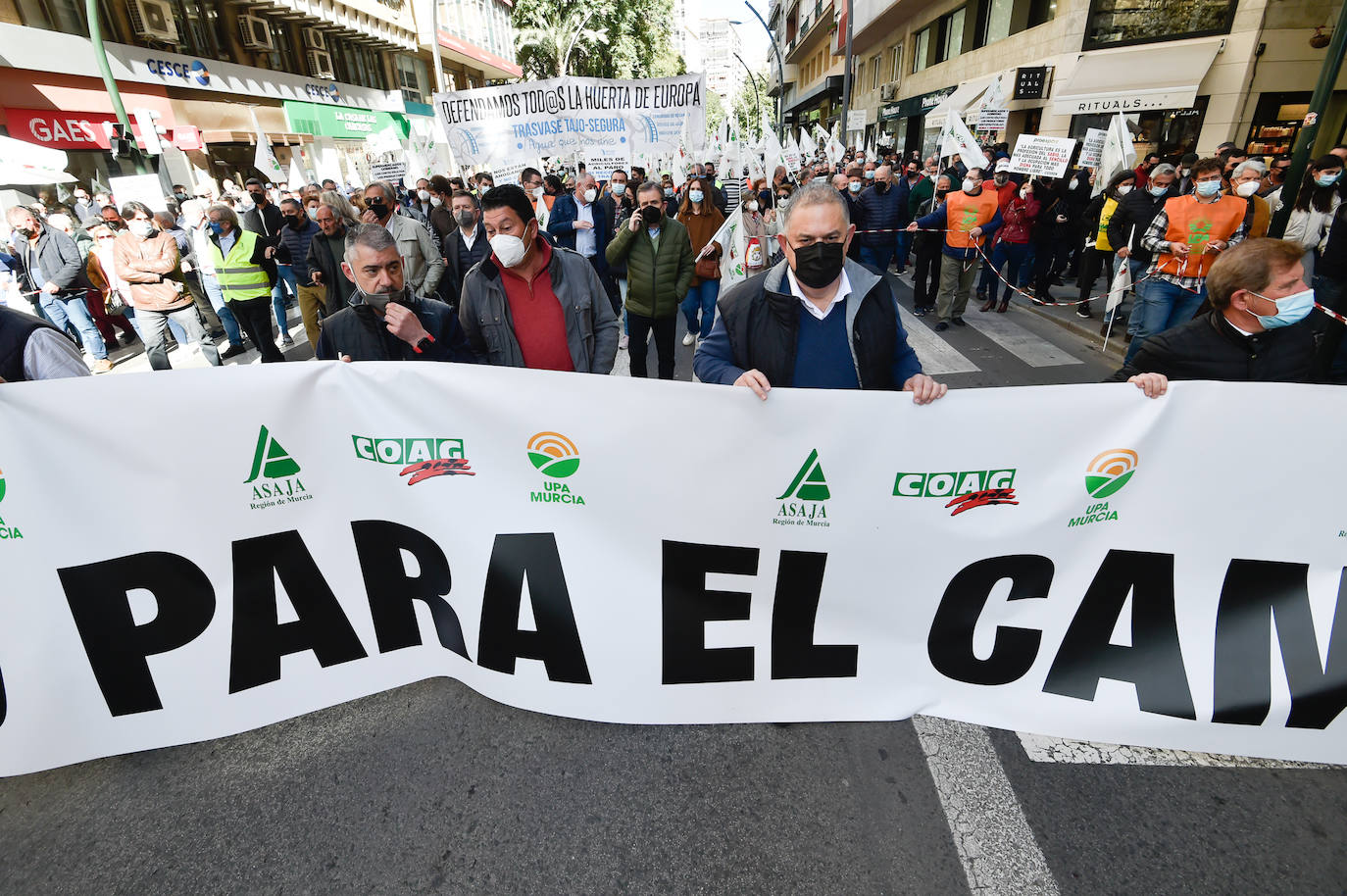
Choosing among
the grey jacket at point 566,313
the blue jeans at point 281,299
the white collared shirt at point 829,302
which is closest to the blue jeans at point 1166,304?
the white collared shirt at point 829,302

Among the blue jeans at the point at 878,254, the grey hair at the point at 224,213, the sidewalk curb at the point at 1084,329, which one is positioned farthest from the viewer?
the blue jeans at the point at 878,254

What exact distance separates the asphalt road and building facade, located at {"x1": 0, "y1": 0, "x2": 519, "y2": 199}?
483 inches

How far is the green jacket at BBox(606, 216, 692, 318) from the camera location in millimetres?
5867

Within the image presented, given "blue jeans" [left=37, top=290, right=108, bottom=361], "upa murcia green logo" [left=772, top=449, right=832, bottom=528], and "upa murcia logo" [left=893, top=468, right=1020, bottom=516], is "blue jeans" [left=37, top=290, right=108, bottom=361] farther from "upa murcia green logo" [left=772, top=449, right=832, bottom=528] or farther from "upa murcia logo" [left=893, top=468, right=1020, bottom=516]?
"upa murcia logo" [left=893, top=468, right=1020, bottom=516]

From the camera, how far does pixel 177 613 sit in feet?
8.24

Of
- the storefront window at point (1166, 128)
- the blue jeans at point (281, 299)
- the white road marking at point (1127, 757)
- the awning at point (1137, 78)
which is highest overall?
the awning at point (1137, 78)

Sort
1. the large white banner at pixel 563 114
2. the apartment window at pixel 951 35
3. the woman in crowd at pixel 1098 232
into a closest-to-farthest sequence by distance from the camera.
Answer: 1. the woman in crowd at pixel 1098 232
2. the large white banner at pixel 563 114
3. the apartment window at pixel 951 35

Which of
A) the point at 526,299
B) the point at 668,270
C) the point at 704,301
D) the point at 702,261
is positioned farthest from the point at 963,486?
the point at 704,301

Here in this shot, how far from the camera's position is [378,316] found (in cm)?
312

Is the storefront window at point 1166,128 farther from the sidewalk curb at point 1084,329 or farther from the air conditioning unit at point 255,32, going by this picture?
the air conditioning unit at point 255,32

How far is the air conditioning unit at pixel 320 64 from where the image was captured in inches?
1163

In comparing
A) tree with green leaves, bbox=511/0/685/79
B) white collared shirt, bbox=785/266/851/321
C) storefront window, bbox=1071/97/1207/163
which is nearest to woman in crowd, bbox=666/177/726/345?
white collared shirt, bbox=785/266/851/321

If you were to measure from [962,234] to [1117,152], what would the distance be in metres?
2.83

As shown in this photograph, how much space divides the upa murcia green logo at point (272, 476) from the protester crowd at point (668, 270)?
30.5 inches
